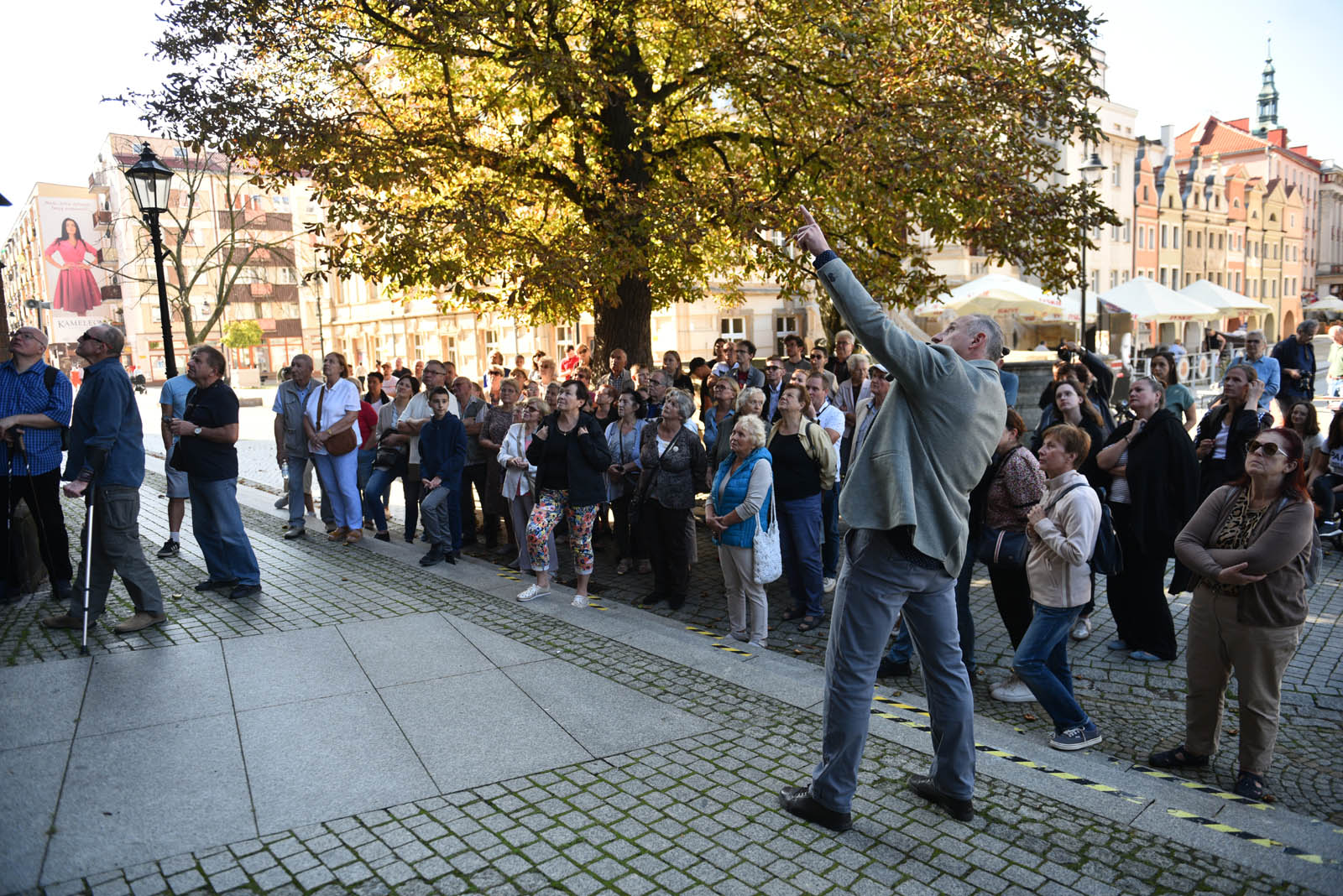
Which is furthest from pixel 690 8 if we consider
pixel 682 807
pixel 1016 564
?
pixel 682 807

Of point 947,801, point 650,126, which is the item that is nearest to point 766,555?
point 947,801

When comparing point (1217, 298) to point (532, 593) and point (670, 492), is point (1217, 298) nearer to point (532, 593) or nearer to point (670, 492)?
point (670, 492)

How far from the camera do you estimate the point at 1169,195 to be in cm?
6072

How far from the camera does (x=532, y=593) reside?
7.76m

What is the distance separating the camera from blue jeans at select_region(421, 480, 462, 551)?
8.97m

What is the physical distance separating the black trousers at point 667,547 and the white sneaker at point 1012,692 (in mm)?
2809

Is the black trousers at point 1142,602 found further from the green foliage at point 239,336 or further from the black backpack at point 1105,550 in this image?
the green foliage at point 239,336

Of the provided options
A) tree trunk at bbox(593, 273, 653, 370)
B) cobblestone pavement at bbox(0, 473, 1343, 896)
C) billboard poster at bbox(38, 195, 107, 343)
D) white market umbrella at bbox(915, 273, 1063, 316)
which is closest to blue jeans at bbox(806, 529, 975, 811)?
cobblestone pavement at bbox(0, 473, 1343, 896)

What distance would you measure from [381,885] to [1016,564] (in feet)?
12.7

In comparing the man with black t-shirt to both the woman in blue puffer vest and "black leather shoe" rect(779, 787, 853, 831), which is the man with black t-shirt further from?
"black leather shoe" rect(779, 787, 853, 831)

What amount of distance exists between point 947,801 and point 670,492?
13.3ft

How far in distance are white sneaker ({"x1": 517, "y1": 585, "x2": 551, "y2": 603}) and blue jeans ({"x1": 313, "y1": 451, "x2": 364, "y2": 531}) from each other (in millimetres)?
3318

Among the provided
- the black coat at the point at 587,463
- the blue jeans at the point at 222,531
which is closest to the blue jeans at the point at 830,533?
the black coat at the point at 587,463

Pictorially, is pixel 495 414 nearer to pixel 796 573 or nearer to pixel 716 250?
pixel 796 573
